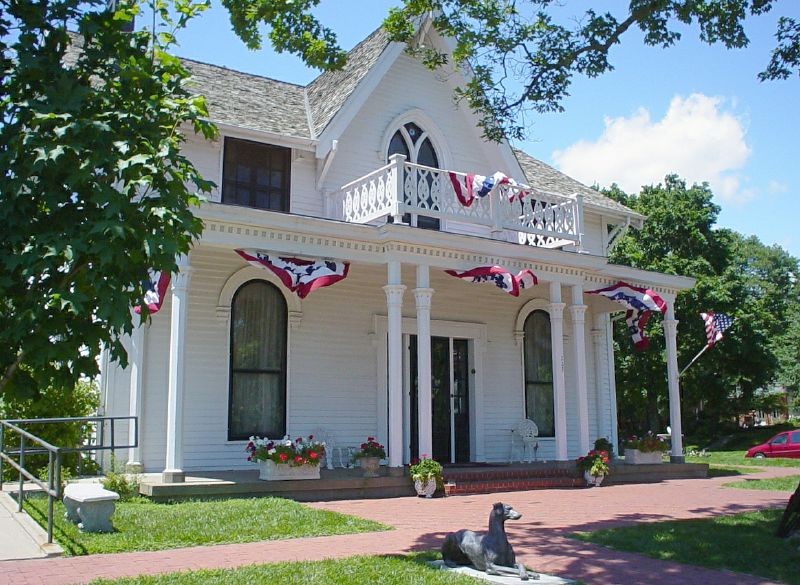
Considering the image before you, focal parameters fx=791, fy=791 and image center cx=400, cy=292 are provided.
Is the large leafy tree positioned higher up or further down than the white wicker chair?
higher up

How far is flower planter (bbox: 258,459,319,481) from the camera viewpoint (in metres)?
12.7

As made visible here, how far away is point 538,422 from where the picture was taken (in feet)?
63.2

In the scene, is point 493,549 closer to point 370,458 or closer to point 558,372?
point 370,458

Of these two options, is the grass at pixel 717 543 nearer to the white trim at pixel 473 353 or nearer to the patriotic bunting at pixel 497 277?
the patriotic bunting at pixel 497 277

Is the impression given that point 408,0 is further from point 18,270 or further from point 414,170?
point 18,270

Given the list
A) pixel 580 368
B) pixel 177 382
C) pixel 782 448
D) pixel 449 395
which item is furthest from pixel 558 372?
pixel 782 448

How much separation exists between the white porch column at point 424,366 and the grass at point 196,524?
343 centimetres

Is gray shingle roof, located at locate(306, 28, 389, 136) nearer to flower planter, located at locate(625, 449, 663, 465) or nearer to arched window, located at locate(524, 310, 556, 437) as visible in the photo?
arched window, located at locate(524, 310, 556, 437)

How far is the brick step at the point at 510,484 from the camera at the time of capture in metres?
14.2

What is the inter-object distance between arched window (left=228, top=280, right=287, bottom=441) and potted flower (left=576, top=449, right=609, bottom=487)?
6.01 m

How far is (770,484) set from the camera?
1656 centimetres

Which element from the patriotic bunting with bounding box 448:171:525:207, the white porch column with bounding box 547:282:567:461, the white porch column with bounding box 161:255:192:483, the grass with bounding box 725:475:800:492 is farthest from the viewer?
the white porch column with bounding box 547:282:567:461

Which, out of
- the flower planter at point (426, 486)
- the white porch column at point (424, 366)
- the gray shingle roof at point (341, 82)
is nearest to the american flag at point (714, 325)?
the white porch column at point (424, 366)

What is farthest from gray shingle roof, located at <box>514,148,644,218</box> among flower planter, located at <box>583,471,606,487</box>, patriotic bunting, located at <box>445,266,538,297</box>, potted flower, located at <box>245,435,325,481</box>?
potted flower, located at <box>245,435,325,481</box>
